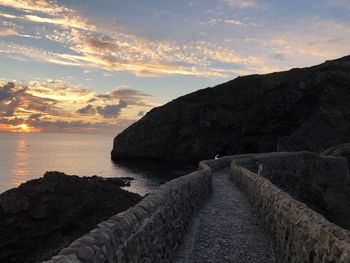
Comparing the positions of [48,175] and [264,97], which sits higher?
[264,97]

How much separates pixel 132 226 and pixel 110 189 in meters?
27.9

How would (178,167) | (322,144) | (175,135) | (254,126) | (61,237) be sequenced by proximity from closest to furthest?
(61,237)
(322,144)
(178,167)
(254,126)
(175,135)

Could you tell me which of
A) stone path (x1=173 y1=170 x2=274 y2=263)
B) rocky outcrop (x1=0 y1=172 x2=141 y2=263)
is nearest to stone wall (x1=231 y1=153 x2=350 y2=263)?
stone path (x1=173 y1=170 x2=274 y2=263)

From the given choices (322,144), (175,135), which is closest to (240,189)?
(322,144)

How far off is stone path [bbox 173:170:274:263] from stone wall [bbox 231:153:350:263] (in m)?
0.74

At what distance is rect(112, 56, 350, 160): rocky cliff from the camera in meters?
96.2

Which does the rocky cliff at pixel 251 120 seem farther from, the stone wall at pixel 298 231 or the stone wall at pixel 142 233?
the stone wall at pixel 142 233

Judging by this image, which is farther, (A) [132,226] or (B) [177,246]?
(B) [177,246]

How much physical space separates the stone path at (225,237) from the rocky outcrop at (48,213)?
1225 centimetres

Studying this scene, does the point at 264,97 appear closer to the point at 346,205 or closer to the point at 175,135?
the point at 175,135

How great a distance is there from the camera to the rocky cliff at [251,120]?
96188mm

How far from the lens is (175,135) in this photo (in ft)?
447

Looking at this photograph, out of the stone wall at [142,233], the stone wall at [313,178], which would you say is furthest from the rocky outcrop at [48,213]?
the stone wall at [142,233]

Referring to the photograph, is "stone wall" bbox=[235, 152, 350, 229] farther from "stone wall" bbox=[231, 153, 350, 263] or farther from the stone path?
"stone wall" bbox=[231, 153, 350, 263]
